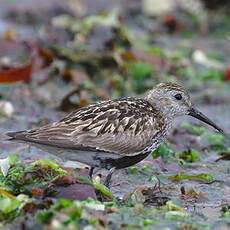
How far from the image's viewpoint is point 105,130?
8383 millimetres

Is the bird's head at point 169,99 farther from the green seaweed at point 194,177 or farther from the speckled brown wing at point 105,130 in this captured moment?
the green seaweed at point 194,177

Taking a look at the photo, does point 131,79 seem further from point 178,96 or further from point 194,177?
point 194,177

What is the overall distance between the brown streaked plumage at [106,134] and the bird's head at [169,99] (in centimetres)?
17

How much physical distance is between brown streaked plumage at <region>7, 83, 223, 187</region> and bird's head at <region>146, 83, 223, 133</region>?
170mm

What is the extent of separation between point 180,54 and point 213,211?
24.6ft

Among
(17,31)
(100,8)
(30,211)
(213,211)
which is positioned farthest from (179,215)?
(100,8)

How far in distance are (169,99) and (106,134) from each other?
45.0 inches

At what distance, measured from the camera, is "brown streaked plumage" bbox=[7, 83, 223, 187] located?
8.17 meters

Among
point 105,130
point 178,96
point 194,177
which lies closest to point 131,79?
point 178,96

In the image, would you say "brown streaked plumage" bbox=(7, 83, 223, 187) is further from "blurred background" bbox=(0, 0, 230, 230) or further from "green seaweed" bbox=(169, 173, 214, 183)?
"green seaweed" bbox=(169, 173, 214, 183)

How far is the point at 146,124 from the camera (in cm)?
866

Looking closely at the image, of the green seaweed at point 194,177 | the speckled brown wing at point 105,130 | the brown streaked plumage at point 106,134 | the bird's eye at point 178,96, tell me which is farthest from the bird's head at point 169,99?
the green seaweed at point 194,177

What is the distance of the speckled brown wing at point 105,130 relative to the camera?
321 inches

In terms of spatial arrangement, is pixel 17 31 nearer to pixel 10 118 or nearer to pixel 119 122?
pixel 10 118
